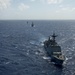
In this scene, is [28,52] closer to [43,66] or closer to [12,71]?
[43,66]

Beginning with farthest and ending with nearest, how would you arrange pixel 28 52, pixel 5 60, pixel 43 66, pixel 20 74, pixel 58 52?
1. pixel 28 52
2. pixel 58 52
3. pixel 5 60
4. pixel 43 66
5. pixel 20 74

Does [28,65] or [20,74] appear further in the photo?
[28,65]

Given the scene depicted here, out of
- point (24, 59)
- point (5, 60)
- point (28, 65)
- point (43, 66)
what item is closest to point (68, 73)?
point (43, 66)

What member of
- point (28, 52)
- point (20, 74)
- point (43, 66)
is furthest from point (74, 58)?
point (20, 74)

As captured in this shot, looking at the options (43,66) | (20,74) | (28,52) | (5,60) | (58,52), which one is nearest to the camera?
(20,74)

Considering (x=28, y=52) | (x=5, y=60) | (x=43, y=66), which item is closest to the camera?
(x=43, y=66)

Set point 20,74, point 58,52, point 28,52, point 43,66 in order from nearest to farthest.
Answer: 1. point 20,74
2. point 43,66
3. point 58,52
4. point 28,52

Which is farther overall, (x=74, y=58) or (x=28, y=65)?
(x=74, y=58)

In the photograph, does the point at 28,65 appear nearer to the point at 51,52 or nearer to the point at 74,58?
the point at 51,52
